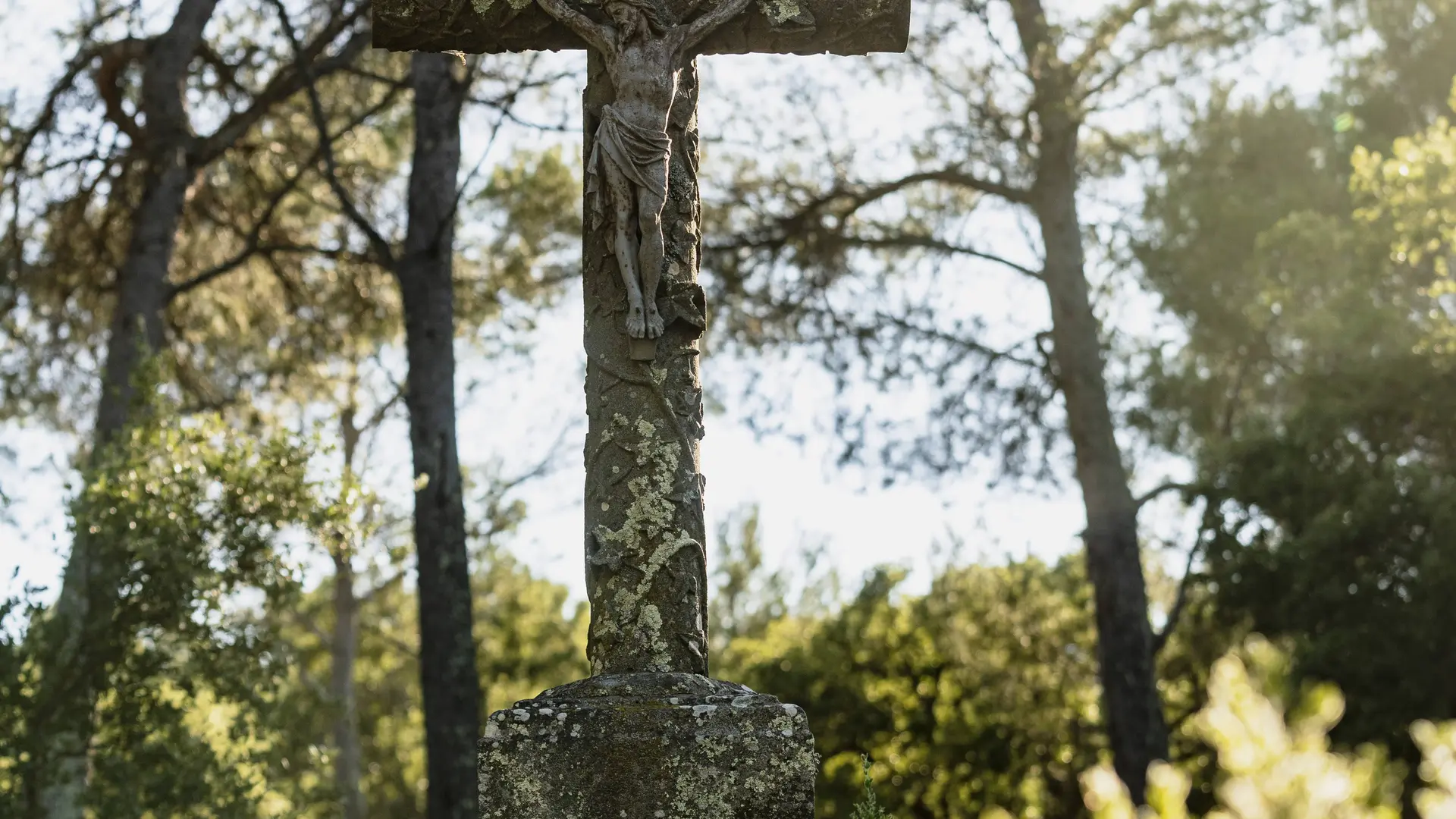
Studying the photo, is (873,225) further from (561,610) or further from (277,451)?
(561,610)

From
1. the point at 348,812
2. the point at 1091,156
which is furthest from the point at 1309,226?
the point at 348,812

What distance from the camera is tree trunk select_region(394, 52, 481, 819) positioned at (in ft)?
36.8

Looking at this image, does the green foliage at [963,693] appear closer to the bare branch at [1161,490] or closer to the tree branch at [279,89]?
the bare branch at [1161,490]

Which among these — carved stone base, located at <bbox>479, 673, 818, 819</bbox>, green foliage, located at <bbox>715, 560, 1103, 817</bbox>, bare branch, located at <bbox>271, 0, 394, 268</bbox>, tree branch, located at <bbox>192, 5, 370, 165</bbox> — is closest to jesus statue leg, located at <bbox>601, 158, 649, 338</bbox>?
carved stone base, located at <bbox>479, 673, 818, 819</bbox>

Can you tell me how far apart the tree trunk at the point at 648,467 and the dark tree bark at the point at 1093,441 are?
9.30 meters

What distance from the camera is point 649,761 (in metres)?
4.43

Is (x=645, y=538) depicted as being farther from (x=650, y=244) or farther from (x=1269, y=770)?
(x=1269, y=770)

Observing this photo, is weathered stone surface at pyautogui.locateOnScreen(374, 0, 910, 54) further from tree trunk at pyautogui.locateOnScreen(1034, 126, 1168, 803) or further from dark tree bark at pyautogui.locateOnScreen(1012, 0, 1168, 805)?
tree trunk at pyautogui.locateOnScreen(1034, 126, 1168, 803)

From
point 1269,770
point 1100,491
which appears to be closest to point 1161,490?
point 1100,491

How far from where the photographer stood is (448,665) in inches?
445

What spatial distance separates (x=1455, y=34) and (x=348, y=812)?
20.8 metres

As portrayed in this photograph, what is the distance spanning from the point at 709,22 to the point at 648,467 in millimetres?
1603

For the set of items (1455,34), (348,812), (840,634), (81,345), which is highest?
(1455,34)

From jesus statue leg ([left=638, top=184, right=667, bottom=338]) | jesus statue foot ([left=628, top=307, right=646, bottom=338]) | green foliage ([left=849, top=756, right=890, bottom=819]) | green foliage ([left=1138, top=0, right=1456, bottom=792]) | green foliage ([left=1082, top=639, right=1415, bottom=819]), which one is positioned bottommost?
green foliage ([left=1082, top=639, right=1415, bottom=819])
